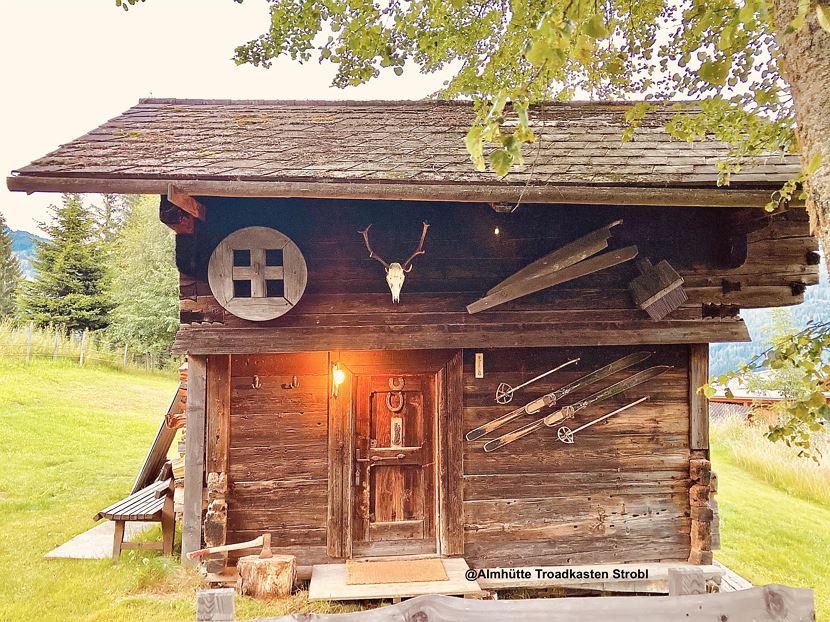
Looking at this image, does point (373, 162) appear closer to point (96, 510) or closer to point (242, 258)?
point (242, 258)

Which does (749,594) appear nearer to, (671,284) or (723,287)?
(671,284)

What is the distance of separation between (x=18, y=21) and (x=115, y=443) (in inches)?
3564

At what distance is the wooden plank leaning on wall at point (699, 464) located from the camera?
5336 mm

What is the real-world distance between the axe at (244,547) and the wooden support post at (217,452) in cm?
10

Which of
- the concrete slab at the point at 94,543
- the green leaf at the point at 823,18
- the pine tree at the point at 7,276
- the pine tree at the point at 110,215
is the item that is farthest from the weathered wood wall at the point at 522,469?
the pine tree at the point at 110,215

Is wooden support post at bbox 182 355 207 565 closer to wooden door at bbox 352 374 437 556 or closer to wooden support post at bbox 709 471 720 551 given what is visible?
wooden door at bbox 352 374 437 556

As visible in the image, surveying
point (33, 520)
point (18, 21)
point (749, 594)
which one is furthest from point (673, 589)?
point (18, 21)

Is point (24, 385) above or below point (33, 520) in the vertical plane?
above

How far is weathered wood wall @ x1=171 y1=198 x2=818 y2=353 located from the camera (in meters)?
5.02

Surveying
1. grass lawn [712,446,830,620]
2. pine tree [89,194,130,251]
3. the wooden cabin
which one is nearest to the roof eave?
the wooden cabin

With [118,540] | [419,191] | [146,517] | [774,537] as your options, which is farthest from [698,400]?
[118,540]

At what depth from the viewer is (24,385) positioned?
13.8 meters

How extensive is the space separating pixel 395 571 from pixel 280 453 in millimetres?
1644

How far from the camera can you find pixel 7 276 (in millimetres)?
25219
